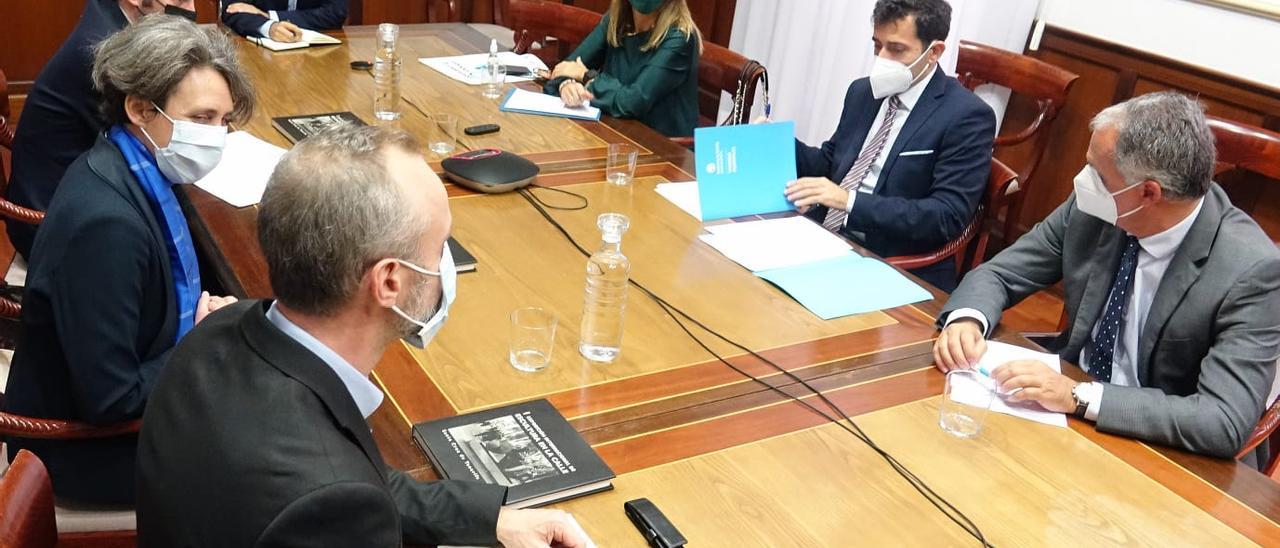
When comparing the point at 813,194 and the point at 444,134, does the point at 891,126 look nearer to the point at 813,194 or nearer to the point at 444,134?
the point at 813,194

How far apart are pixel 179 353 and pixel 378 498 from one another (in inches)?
12.8

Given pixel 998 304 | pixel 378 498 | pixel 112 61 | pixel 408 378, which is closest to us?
pixel 378 498

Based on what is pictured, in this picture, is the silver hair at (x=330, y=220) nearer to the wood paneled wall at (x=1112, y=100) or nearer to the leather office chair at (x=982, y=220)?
the leather office chair at (x=982, y=220)

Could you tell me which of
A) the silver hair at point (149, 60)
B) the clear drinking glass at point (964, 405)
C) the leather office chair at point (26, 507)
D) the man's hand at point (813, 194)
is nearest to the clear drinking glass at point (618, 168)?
the man's hand at point (813, 194)

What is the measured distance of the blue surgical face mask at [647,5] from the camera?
3234 millimetres

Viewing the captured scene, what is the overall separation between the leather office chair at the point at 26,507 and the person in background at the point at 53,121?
1.65 m

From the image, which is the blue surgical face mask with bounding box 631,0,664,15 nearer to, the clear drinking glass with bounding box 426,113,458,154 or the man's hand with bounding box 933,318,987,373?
the clear drinking glass with bounding box 426,113,458,154

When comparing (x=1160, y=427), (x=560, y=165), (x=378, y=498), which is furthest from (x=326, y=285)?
(x=560, y=165)

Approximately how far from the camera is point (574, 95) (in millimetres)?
3104

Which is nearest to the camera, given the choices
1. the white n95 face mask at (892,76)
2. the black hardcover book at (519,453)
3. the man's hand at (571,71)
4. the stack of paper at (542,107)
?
the black hardcover book at (519,453)

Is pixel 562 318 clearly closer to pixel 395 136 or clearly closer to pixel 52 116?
pixel 395 136

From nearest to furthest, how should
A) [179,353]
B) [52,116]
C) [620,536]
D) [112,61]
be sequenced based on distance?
[179,353]
[620,536]
[112,61]
[52,116]

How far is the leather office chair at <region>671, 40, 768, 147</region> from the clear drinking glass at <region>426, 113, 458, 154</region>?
2.67 ft

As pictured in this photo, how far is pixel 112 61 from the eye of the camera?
176 cm
